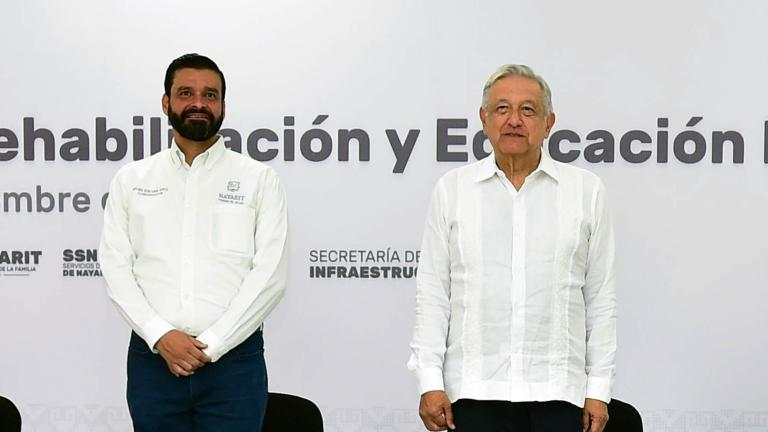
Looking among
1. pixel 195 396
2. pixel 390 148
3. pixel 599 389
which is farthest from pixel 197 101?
pixel 599 389

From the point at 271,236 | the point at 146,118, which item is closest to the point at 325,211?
the point at 146,118

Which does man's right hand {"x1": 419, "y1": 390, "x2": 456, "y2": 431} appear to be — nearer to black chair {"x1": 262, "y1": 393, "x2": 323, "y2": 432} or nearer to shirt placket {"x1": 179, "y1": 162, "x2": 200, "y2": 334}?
black chair {"x1": 262, "y1": 393, "x2": 323, "y2": 432}

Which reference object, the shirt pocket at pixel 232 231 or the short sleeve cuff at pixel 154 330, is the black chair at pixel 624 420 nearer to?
the shirt pocket at pixel 232 231

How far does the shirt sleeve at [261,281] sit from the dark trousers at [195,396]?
0.09 meters

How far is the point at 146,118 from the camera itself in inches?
146

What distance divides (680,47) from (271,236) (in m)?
2.01

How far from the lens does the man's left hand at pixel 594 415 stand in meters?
2.21

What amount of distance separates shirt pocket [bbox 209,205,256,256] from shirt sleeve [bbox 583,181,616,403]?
100cm

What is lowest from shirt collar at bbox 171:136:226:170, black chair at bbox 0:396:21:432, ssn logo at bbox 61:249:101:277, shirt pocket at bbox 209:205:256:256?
black chair at bbox 0:396:21:432

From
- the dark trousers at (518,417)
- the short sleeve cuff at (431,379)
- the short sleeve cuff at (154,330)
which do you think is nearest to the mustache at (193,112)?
the short sleeve cuff at (154,330)

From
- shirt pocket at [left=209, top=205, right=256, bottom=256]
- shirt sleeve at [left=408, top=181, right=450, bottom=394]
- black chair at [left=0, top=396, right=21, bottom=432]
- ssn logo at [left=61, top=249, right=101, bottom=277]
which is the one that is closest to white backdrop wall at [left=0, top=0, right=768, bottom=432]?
ssn logo at [left=61, top=249, right=101, bottom=277]

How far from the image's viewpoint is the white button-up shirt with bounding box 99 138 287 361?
99.8 inches

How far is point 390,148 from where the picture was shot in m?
3.71

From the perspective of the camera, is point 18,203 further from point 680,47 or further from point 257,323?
point 680,47
